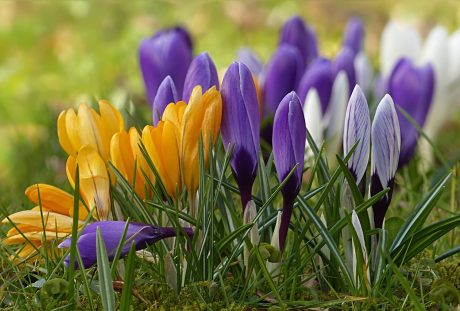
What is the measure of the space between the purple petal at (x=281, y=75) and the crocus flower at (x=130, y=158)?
0.93 m

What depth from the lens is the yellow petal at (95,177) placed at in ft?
4.28

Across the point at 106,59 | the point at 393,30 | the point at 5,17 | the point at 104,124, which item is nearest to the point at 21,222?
the point at 104,124

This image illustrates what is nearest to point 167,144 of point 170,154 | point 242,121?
point 170,154

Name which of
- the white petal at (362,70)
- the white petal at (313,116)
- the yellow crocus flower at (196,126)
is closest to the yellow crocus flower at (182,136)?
the yellow crocus flower at (196,126)

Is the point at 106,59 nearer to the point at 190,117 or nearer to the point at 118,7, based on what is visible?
the point at 118,7

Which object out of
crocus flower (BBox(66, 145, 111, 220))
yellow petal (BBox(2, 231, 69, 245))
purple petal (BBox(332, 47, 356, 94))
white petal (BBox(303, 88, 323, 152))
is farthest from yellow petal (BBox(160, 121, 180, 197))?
purple petal (BBox(332, 47, 356, 94))

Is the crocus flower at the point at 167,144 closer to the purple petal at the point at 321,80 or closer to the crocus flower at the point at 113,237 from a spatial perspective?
the crocus flower at the point at 113,237

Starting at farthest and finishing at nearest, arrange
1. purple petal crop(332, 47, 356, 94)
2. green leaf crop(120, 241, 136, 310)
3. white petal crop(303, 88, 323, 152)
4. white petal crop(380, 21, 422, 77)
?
white petal crop(380, 21, 422, 77) → purple petal crop(332, 47, 356, 94) → white petal crop(303, 88, 323, 152) → green leaf crop(120, 241, 136, 310)

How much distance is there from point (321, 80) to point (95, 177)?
1085mm

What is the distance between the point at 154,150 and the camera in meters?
1.26

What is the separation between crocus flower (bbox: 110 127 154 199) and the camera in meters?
1.29

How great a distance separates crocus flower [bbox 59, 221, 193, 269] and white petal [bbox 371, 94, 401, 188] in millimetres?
323

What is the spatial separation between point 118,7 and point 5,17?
2.59ft

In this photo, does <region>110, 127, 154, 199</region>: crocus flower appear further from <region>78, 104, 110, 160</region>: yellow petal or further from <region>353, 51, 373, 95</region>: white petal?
<region>353, 51, 373, 95</region>: white petal
